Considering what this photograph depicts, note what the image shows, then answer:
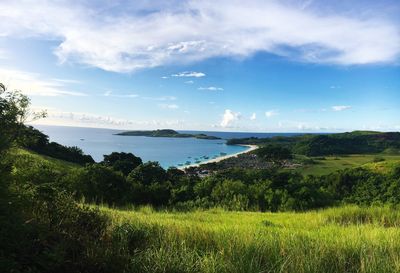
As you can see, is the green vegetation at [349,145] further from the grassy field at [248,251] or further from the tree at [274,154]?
the grassy field at [248,251]

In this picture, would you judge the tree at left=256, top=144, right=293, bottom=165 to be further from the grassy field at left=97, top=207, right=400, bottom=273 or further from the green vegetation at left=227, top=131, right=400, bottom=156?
the grassy field at left=97, top=207, right=400, bottom=273

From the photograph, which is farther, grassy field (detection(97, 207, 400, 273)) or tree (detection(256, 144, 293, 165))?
tree (detection(256, 144, 293, 165))

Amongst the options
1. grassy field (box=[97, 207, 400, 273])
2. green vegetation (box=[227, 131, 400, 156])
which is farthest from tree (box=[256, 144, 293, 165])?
grassy field (box=[97, 207, 400, 273])

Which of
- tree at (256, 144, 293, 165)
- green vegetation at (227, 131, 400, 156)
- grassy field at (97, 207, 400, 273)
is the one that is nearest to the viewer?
grassy field at (97, 207, 400, 273)

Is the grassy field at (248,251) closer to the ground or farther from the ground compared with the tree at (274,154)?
farther from the ground

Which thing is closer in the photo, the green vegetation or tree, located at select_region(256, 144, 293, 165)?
tree, located at select_region(256, 144, 293, 165)

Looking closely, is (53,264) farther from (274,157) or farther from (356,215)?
(274,157)

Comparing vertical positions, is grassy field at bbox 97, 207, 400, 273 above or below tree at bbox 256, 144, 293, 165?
above

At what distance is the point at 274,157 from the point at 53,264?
11163cm

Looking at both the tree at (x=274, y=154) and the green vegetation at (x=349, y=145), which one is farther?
the green vegetation at (x=349, y=145)

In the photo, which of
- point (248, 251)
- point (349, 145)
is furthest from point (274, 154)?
point (248, 251)

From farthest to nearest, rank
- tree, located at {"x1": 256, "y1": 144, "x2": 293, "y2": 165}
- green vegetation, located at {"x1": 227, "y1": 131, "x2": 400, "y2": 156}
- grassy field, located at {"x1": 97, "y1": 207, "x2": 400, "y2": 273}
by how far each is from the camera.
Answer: green vegetation, located at {"x1": 227, "y1": 131, "x2": 400, "y2": 156}
tree, located at {"x1": 256, "y1": 144, "x2": 293, "y2": 165}
grassy field, located at {"x1": 97, "y1": 207, "x2": 400, "y2": 273}

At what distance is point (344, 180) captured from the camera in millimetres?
58719

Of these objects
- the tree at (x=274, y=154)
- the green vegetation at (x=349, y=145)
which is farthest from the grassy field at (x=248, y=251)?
the green vegetation at (x=349, y=145)
